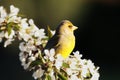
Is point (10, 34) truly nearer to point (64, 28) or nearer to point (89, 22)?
point (64, 28)

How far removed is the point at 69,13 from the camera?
902 cm

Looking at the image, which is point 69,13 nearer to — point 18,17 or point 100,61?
point 100,61

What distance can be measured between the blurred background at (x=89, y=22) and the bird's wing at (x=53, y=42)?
4909 mm

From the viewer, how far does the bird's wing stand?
120 inches

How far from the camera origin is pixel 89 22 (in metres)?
8.96

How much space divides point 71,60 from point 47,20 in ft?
19.2

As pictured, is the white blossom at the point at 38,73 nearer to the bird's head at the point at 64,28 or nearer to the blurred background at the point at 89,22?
the bird's head at the point at 64,28

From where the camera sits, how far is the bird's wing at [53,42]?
3.04 m

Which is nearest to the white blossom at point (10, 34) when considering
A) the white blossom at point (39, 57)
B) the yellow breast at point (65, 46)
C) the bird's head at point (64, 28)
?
the white blossom at point (39, 57)

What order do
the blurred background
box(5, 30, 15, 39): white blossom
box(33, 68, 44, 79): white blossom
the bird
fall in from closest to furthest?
box(33, 68, 44, 79): white blossom → box(5, 30, 15, 39): white blossom → the bird → the blurred background

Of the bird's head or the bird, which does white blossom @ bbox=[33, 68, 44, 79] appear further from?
the bird's head

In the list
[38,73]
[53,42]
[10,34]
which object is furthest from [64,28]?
[38,73]

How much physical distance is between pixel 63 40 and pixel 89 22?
568cm

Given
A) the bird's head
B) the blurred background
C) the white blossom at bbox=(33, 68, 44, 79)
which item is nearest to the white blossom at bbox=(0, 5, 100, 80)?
the white blossom at bbox=(33, 68, 44, 79)
